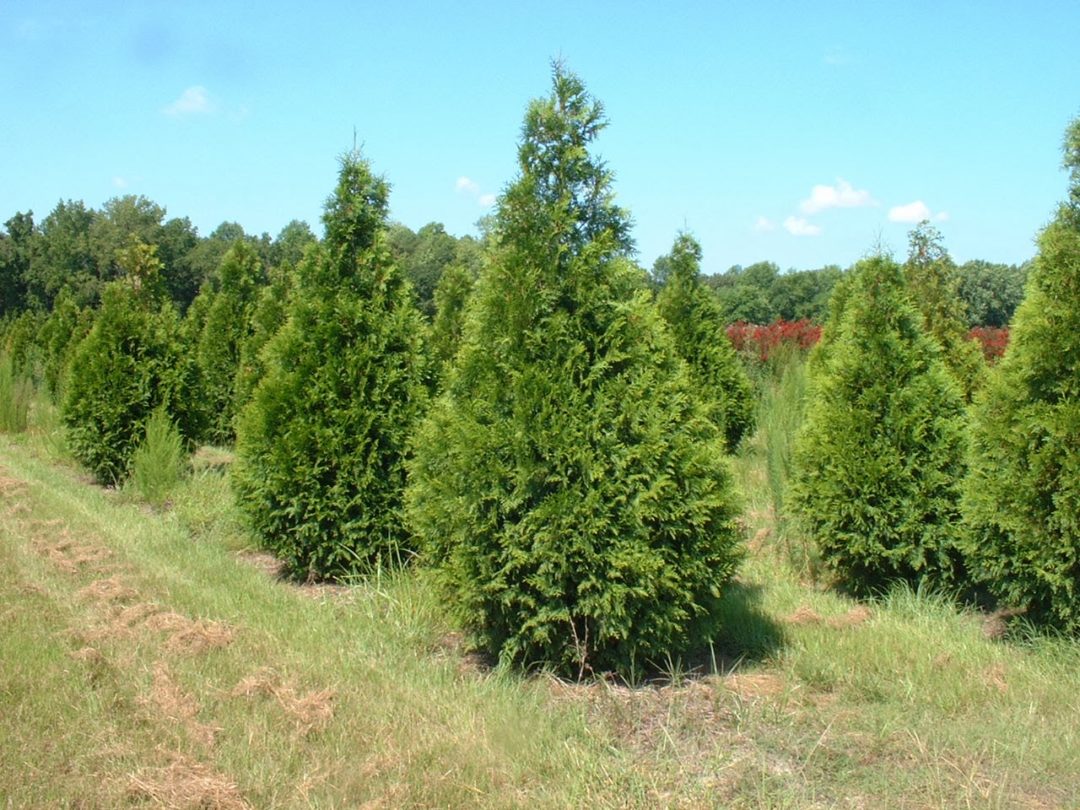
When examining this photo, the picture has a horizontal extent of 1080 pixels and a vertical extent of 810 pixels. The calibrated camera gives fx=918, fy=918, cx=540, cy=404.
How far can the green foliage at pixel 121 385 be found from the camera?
1084cm

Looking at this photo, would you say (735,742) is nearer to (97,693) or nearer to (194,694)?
(194,694)

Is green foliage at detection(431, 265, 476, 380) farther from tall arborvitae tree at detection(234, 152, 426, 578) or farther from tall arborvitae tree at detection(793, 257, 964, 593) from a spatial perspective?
tall arborvitae tree at detection(793, 257, 964, 593)

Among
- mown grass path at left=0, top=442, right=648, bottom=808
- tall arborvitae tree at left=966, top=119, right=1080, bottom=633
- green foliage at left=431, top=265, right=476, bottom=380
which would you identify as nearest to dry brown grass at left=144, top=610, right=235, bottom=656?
mown grass path at left=0, top=442, right=648, bottom=808

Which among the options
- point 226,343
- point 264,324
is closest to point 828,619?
point 264,324

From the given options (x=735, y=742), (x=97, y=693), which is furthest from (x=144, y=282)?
(x=735, y=742)

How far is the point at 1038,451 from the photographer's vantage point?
17.3 feet

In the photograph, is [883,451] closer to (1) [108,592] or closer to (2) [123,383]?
(1) [108,592]

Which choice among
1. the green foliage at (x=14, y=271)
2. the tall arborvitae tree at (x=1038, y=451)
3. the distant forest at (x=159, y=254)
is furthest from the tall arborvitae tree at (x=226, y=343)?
the green foliage at (x=14, y=271)

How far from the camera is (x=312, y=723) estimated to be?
158 inches

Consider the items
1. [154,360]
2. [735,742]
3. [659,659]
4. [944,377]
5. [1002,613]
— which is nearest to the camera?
[735,742]

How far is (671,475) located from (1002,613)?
2.89 metres

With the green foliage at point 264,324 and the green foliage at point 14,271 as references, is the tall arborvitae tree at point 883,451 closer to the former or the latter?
the green foliage at point 264,324

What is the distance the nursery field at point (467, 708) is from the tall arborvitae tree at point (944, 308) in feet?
9.09

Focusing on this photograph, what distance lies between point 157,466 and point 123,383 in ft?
4.76
